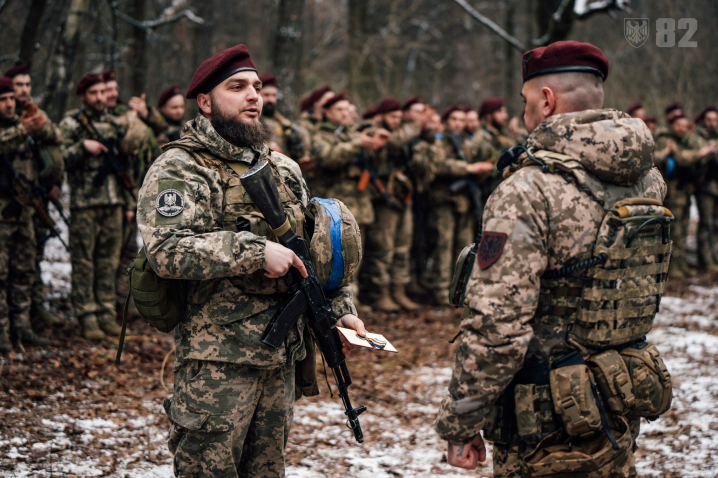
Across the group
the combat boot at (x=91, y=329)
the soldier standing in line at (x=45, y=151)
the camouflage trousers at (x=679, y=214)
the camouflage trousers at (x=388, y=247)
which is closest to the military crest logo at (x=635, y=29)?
the camouflage trousers at (x=679, y=214)

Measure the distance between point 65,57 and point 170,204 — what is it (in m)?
6.16

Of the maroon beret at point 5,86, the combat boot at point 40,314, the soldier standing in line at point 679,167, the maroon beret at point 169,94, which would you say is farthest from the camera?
the soldier standing in line at point 679,167

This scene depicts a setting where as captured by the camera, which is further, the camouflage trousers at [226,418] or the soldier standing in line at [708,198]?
the soldier standing in line at [708,198]

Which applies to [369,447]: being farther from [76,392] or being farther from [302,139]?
[302,139]

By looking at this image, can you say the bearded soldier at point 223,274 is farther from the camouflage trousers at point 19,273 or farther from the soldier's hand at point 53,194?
the soldier's hand at point 53,194

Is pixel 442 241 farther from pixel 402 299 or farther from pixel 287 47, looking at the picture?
pixel 287 47

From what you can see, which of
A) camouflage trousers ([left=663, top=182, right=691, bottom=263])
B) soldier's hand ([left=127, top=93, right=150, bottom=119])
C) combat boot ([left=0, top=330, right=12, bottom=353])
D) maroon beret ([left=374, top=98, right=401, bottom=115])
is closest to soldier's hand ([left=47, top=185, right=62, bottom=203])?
soldier's hand ([left=127, top=93, right=150, bottom=119])

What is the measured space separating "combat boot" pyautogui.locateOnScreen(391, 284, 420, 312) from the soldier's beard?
20.0ft

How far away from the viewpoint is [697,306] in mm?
8609

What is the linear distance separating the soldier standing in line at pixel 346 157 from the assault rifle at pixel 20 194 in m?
2.90

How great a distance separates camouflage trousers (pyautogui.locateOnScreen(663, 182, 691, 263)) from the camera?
10633 millimetres

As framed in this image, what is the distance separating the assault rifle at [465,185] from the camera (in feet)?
28.5

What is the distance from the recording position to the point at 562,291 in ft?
7.49

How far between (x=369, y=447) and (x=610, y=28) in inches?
887
